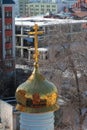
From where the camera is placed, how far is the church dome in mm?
6977

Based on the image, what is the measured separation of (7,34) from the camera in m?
29.0

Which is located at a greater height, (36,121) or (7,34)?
(36,121)

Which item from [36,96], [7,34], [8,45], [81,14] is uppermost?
[36,96]

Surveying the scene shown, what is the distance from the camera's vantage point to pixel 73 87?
1759 cm

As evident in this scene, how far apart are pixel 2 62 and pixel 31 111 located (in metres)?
21.4

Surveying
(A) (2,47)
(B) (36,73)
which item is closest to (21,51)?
(A) (2,47)

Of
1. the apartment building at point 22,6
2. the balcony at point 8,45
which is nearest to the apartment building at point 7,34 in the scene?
the balcony at point 8,45

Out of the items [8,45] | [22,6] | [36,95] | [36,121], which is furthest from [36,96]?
[22,6]

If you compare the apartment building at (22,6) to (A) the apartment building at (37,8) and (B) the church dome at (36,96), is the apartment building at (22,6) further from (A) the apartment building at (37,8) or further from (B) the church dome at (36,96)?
Answer: (B) the church dome at (36,96)

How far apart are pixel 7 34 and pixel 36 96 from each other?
2227 cm

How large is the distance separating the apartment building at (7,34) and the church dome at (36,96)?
68.8 ft

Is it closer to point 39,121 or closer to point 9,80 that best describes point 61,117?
point 9,80

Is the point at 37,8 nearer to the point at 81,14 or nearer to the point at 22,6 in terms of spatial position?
the point at 22,6

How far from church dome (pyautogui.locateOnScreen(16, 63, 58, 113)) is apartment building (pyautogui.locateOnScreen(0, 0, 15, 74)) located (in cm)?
2096
